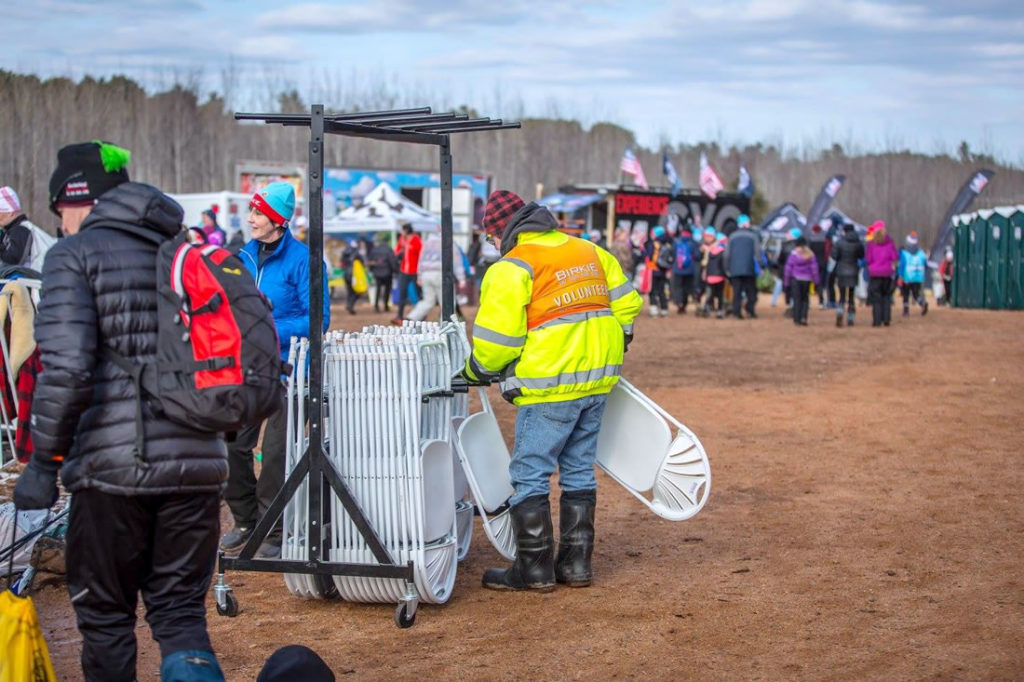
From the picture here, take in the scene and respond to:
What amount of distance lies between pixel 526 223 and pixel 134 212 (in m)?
2.47

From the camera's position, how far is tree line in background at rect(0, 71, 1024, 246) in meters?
34.2

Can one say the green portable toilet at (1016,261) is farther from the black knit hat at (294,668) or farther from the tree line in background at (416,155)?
the black knit hat at (294,668)

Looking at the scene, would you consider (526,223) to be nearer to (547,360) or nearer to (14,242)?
(547,360)

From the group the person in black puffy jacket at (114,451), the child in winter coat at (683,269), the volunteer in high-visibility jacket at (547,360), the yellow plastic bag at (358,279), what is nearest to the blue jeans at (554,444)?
the volunteer in high-visibility jacket at (547,360)

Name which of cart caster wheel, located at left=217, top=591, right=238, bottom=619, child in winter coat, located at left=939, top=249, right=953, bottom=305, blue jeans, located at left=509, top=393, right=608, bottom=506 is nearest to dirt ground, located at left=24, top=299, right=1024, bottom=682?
cart caster wheel, located at left=217, top=591, right=238, bottom=619

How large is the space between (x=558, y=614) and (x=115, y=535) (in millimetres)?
2471

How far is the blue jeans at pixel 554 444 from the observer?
5.68 m

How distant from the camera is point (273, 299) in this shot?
6199 millimetres

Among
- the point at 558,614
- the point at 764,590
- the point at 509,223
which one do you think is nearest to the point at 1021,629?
the point at 764,590

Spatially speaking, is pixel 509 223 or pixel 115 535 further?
pixel 509 223

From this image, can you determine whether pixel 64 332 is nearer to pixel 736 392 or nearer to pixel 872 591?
pixel 872 591

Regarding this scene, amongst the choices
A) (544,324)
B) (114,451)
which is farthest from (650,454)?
(114,451)

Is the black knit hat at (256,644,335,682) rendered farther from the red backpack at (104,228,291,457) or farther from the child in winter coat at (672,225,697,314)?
the child in winter coat at (672,225,697,314)

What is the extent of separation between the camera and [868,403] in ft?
40.3
